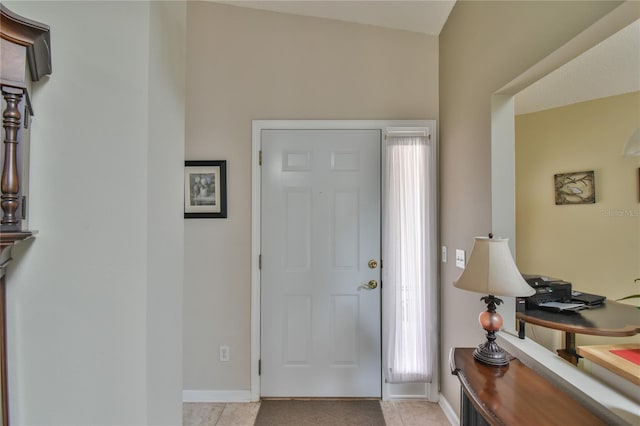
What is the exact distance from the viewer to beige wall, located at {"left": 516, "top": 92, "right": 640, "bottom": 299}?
2.14 metres

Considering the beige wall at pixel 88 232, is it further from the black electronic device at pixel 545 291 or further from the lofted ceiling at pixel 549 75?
the black electronic device at pixel 545 291

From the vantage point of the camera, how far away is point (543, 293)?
183 centimetres

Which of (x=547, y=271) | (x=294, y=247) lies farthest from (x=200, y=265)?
(x=547, y=271)

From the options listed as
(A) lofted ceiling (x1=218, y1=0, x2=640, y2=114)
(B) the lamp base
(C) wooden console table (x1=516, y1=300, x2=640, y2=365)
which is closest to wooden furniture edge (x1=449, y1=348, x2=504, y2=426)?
(B) the lamp base

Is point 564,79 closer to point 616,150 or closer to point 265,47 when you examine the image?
point 616,150

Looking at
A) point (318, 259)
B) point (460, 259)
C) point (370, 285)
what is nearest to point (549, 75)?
point (460, 259)

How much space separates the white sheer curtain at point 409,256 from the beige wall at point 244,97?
0.36 metres

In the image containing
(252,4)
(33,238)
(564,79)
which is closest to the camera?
(33,238)

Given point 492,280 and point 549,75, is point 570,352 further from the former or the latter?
point 549,75

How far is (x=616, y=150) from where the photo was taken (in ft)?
7.14

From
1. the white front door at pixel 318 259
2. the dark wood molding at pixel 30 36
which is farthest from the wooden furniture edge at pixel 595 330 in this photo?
the dark wood molding at pixel 30 36

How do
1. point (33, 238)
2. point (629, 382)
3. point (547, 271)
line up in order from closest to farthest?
point (33, 238) < point (629, 382) < point (547, 271)

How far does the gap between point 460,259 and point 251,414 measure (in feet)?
5.93

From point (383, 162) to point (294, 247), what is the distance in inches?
37.4
